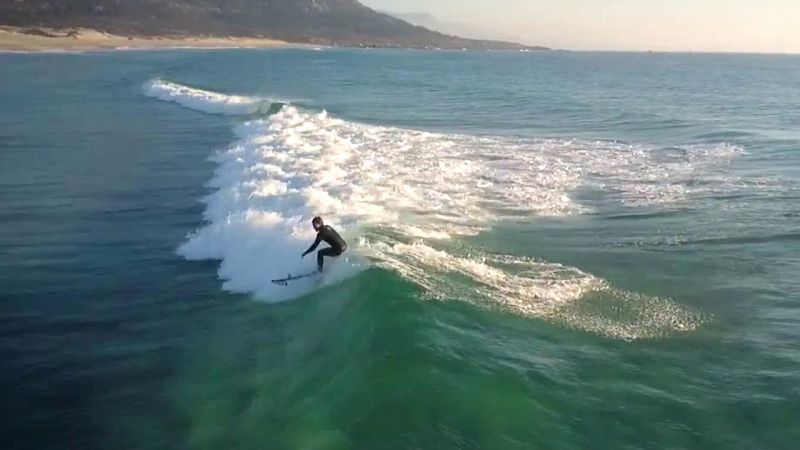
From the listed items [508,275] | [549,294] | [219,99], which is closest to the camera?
[549,294]

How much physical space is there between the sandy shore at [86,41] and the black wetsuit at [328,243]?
102 m

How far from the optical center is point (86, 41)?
130 meters

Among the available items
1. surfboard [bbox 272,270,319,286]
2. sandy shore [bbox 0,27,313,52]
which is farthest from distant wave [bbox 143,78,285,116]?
sandy shore [bbox 0,27,313,52]

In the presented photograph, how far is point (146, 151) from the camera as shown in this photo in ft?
109

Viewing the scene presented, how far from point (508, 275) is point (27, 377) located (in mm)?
8824

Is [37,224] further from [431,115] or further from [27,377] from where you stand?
[431,115]

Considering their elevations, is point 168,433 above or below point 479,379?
below

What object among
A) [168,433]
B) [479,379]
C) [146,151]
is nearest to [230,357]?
[168,433]

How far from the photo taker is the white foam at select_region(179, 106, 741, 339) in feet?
51.5

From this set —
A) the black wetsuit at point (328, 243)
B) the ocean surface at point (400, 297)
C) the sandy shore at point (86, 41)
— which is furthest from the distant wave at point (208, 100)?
the sandy shore at point (86, 41)

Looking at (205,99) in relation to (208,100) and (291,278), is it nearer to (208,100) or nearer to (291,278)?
(208,100)

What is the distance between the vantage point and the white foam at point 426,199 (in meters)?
15.7

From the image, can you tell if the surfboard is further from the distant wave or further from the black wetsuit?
the distant wave

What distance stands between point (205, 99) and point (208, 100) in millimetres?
734
